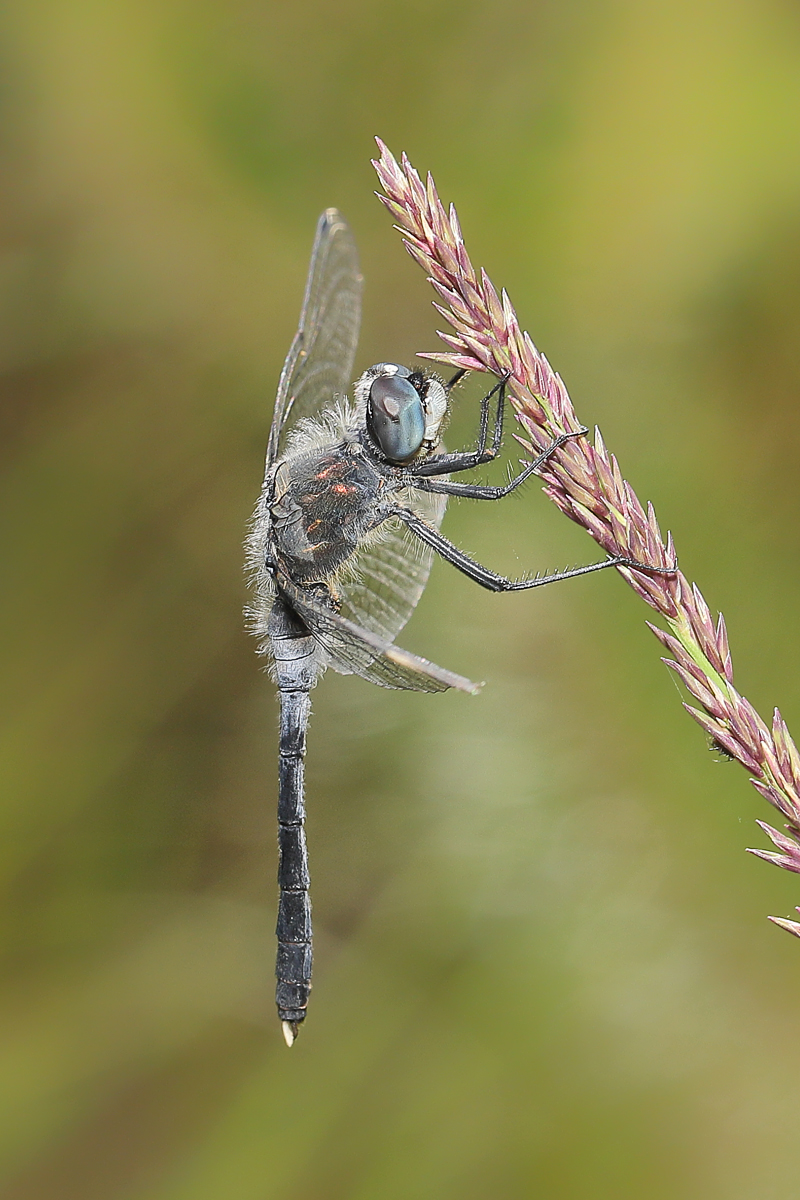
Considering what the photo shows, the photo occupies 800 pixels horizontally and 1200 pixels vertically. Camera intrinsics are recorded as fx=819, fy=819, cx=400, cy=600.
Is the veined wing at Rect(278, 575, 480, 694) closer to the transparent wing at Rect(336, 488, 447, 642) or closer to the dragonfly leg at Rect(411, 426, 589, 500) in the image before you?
the transparent wing at Rect(336, 488, 447, 642)

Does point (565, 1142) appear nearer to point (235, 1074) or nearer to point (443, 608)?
point (235, 1074)

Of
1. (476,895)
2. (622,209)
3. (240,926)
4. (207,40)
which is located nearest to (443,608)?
(476,895)

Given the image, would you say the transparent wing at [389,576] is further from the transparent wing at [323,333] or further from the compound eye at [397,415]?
the transparent wing at [323,333]

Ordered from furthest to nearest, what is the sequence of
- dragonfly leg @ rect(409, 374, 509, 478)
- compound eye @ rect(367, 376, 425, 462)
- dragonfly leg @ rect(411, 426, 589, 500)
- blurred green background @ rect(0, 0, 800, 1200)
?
1. blurred green background @ rect(0, 0, 800, 1200)
2. compound eye @ rect(367, 376, 425, 462)
3. dragonfly leg @ rect(409, 374, 509, 478)
4. dragonfly leg @ rect(411, 426, 589, 500)

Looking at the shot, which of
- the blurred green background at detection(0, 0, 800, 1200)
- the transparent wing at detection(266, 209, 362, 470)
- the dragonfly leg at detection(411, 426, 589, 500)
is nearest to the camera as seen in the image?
the dragonfly leg at detection(411, 426, 589, 500)

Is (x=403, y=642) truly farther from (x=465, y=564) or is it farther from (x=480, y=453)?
(x=480, y=453)

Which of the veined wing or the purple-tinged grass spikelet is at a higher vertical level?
the purple-tinged grass spikelet

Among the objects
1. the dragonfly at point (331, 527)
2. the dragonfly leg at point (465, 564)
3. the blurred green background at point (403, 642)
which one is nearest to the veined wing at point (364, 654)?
the dragonfly at point (331, 527)

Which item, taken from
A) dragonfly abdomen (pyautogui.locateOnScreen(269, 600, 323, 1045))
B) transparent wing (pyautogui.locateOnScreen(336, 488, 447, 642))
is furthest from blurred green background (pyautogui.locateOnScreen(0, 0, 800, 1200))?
dragonfly abdomen (pyautogui.locateOnScreen(269, 600, 323, 1045))
